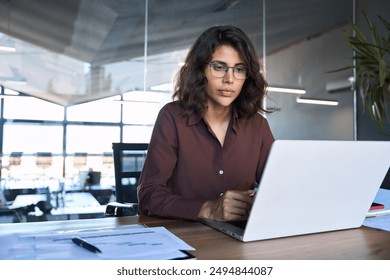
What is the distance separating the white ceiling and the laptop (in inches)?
134

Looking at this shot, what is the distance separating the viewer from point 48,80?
3.94 meters

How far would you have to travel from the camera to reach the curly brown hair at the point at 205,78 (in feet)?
5.20

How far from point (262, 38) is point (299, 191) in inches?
166

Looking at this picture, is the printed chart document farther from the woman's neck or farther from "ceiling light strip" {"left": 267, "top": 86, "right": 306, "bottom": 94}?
"ceiling light strip" {"left": 267, "top": 86, "right": 306, "bottom": 94}

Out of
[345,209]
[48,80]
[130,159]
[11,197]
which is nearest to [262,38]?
[48,80]

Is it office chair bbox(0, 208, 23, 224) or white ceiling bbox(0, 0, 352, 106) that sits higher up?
white ceiling bbox(0, 0, 352, 106)

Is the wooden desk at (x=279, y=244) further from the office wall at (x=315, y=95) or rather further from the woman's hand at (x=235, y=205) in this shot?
the office wall at (x=315, y=95)

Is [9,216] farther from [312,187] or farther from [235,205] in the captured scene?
[312,187]

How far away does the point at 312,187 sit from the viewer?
34.6 inches

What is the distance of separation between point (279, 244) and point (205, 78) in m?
0.94

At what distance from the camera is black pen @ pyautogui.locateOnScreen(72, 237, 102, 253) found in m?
0.77

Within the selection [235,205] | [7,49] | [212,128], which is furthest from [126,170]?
[7,49]

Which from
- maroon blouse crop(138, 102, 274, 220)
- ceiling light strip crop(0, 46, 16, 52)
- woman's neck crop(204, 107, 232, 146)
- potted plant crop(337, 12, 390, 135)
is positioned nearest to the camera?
potted plant crop(337, 12, 390, 135)

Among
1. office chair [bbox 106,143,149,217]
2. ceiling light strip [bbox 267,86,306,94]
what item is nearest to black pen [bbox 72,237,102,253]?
office chair [bbox 106,143,149,217]
